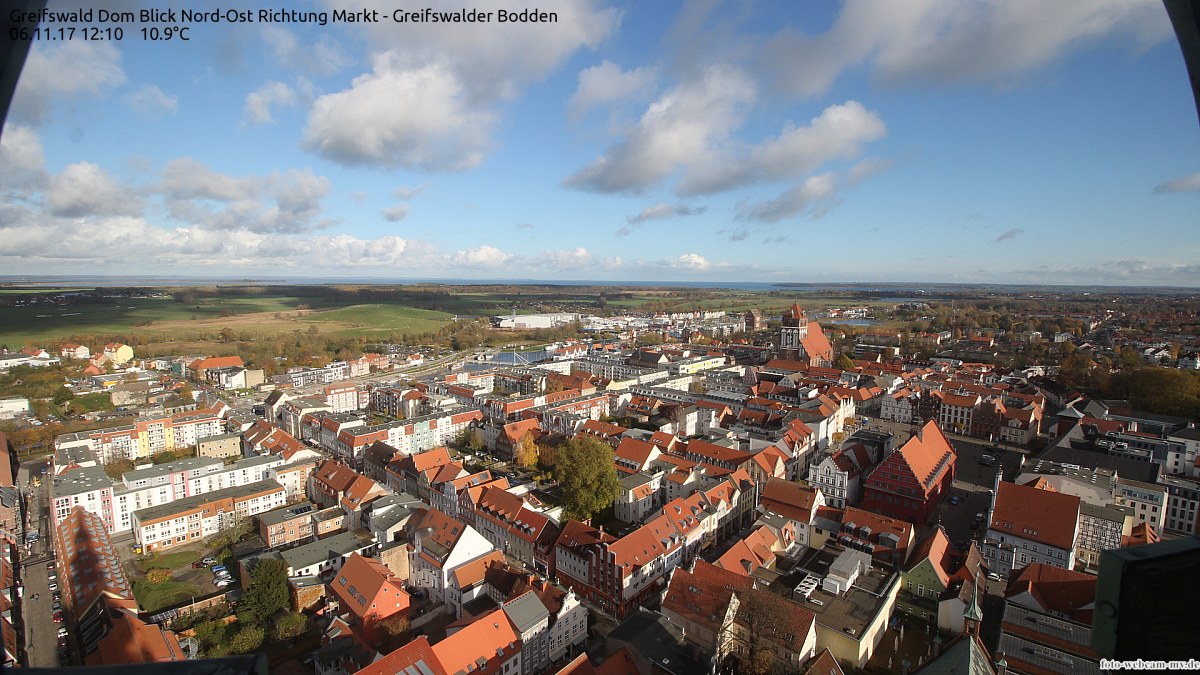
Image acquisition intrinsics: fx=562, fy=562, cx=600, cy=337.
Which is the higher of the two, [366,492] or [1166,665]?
[1166,665]

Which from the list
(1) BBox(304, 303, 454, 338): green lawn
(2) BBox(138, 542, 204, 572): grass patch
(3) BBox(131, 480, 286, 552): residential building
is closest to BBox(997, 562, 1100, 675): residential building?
(2) BBox(138, 542, 204, 572): grass patch

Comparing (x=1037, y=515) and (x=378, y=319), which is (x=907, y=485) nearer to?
(x=1037, y=515)

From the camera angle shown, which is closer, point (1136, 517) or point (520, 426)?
point (1136, 517)

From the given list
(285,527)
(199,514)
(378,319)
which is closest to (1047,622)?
(285,527)

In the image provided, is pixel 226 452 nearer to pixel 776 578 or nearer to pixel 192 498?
pixel 192 498

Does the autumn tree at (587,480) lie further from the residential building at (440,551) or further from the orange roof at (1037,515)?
the orange roof at (1037,515)

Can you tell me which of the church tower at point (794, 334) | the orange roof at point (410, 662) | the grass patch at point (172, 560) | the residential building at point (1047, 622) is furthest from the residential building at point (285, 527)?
the church tower at point (794, 334)

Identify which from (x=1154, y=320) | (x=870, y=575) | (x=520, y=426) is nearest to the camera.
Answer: (x=870, y=575)

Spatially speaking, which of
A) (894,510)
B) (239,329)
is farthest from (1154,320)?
(239,329)
